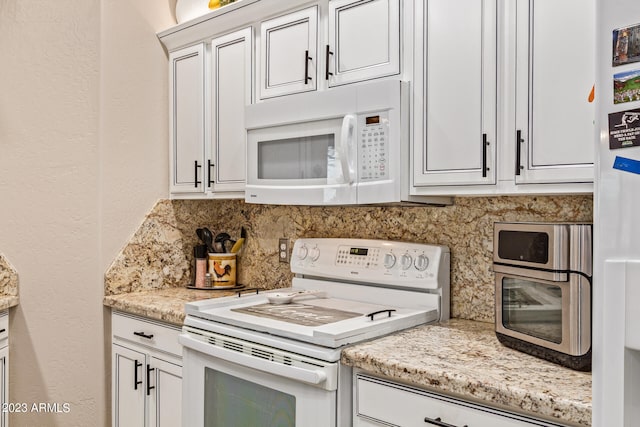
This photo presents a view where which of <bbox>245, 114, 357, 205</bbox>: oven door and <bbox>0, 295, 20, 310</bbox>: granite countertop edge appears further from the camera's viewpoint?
<bbox>0, 295, 20, 310</bbox>: granite countertop edge

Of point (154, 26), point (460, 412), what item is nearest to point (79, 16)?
point (154, 26)

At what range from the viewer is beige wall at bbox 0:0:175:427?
2.27 metres

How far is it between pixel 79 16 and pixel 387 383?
2101 millimetres

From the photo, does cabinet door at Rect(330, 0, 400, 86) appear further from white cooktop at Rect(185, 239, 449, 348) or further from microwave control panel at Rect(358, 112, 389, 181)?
white cooktop at Rect(185, 239, 449, 348)

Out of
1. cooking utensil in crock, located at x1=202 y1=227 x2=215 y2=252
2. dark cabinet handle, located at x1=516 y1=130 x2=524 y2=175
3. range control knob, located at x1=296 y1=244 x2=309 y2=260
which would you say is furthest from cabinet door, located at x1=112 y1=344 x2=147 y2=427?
dark cabinet handle, located at x1=516 y1=130 x2=524 y2=175

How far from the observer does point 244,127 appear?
2.32 m

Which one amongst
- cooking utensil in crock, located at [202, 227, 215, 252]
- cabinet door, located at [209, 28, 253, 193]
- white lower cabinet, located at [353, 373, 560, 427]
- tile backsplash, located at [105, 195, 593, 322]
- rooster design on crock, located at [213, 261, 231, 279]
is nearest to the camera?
white lower cabinet, located at [353, 373, 560, 427]

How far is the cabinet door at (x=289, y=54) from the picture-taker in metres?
2.08

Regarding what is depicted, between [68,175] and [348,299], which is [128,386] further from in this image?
[348,299]

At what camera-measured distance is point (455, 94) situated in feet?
5.53

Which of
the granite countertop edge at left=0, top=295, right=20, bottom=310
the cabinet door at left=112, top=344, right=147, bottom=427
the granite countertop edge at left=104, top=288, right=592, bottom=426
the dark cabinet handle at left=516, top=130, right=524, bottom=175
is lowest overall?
the cabinet door at left=112, top=344, right=147, bottom=427

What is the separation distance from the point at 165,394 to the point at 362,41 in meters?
1.64

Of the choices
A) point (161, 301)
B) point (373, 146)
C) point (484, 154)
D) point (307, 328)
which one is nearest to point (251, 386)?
point (307, 328)

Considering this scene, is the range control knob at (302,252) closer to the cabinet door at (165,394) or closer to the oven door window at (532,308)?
the cabinet door at (165,394)
